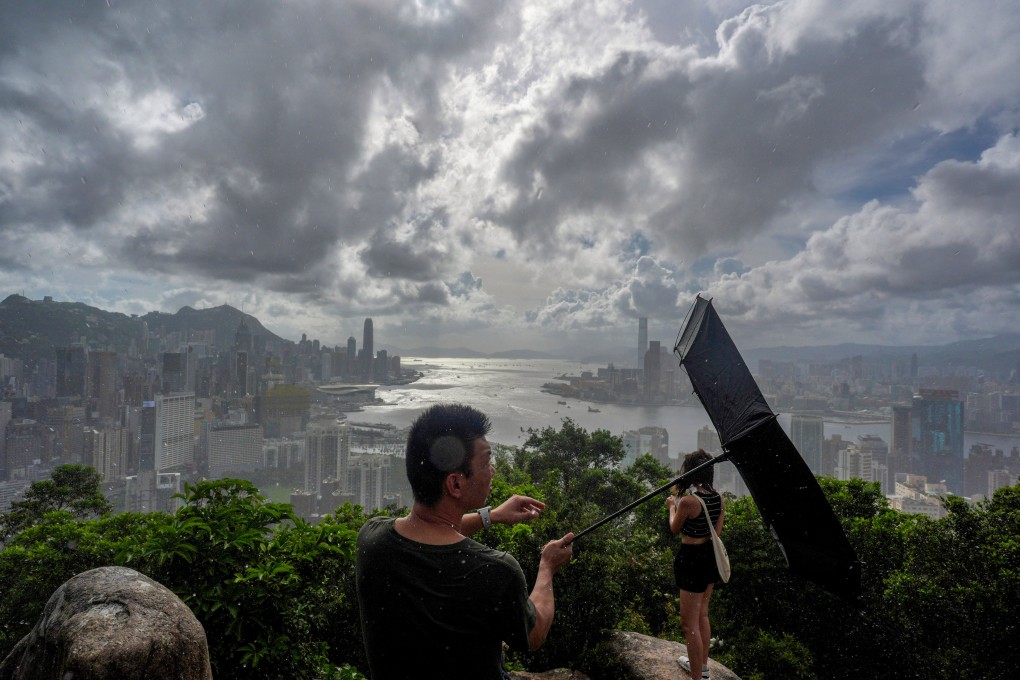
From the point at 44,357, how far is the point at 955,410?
135127 mm

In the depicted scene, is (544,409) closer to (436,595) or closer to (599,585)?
(599,585)

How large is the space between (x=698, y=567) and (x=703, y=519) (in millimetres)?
416

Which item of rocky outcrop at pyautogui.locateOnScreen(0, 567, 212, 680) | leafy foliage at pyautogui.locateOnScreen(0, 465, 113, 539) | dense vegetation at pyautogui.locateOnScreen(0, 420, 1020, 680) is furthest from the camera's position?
leafy foliage at pyautogui.locateOnScreen(0, 465, 113, 539)

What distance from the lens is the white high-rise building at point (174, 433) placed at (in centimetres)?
6303

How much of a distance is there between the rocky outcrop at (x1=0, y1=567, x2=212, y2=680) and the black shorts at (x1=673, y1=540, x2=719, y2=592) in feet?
11.6

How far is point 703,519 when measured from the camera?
148 inches

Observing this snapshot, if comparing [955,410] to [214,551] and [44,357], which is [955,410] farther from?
[44,357]

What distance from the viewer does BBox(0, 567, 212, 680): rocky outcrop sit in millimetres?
2189

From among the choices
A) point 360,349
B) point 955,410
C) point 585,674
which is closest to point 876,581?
point 585,674

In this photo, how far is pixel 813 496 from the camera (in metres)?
2.67

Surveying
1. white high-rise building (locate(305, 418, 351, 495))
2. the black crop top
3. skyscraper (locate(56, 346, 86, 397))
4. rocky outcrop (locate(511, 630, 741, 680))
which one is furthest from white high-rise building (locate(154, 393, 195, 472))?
the black crop top

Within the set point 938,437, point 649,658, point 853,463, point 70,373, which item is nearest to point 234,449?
point 70,373

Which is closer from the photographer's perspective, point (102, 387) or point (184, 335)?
point (102, 387)

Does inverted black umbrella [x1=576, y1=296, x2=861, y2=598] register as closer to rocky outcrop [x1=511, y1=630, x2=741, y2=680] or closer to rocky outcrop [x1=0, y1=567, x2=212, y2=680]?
rocky outcrop [x1=511, y1=630, x2=741, y2=680]
